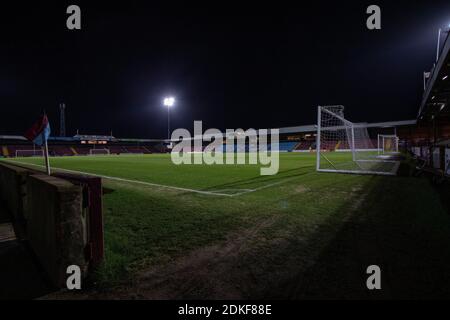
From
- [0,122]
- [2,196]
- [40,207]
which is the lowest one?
[2,196]

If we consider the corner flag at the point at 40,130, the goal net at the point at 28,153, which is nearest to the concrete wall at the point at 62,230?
the corner flag at the point at 40,130

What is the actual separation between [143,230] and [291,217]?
2.87 meters

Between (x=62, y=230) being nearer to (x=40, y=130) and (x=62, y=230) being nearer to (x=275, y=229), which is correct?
(x=275, y=229)

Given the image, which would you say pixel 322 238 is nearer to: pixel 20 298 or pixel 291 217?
pixel 291 217

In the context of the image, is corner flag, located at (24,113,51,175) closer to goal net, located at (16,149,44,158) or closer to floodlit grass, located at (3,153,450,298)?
floodlit grass, located at (3,153,450,298)

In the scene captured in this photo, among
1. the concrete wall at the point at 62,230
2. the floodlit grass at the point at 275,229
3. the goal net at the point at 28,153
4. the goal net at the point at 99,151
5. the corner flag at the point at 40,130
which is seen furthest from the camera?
the goal net at the point at 99,151

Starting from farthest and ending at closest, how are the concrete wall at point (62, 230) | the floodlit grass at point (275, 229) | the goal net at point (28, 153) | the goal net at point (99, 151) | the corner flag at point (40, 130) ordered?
the goal net at point (99, 151)
the goal net at point (28, 153)
the corner flag at point (40, 130)
the floodlit grass at point (275, 229)
the concrete wall at point (62, 230)

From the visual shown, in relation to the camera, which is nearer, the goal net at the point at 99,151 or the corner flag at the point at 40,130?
the corner flag at the point at 40,130

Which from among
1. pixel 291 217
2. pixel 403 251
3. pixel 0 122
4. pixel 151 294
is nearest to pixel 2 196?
pixel 151 294

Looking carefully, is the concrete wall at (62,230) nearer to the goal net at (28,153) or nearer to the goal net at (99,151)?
the goal net at (28,153)

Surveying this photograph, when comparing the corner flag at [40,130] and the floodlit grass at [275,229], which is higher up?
the corner flag at [40,130]

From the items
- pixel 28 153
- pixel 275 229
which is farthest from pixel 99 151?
pixel 275 229

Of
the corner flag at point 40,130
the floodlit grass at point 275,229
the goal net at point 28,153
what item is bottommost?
the floodlit grass at point 275,229
